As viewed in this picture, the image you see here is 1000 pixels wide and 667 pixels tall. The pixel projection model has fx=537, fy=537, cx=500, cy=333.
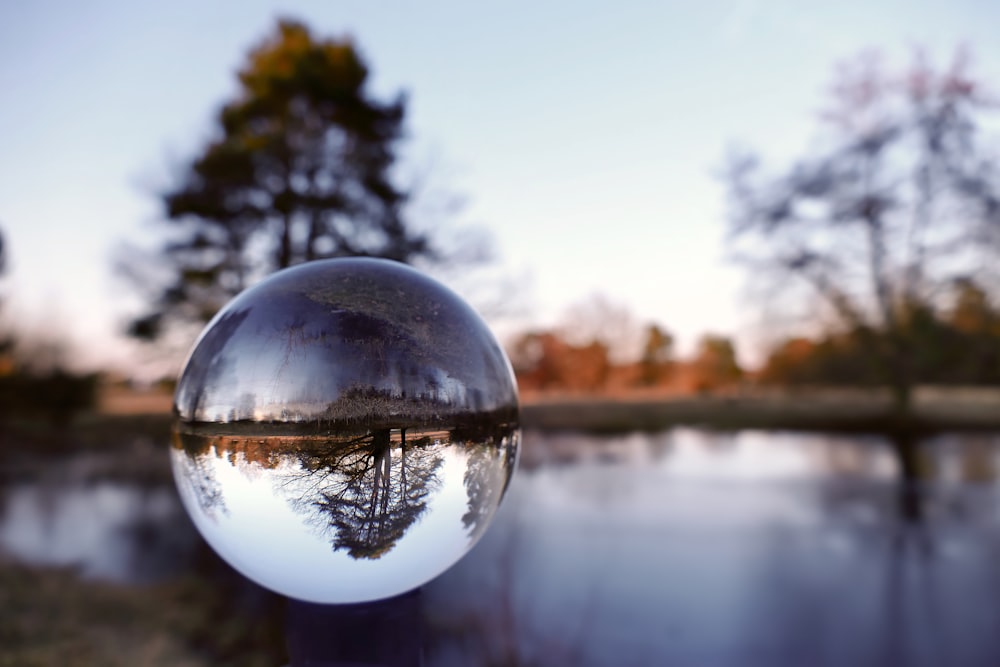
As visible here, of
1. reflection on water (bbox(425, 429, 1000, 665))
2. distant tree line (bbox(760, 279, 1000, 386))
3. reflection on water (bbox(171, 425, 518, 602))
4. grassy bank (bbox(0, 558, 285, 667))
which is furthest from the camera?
distant tree line (bbox(760, 279, 1000, 386))

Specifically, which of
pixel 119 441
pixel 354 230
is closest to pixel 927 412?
pixel 354 230

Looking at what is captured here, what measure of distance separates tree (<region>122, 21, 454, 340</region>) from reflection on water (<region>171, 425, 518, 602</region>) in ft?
22.2

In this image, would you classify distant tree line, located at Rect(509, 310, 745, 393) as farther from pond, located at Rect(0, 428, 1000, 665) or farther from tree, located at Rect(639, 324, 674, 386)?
pond, located at Rect(0, 428, 1000, 665)

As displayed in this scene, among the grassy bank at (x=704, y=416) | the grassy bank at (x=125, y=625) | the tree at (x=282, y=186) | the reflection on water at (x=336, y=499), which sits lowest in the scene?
the grassy bank at (x=125, y=625)

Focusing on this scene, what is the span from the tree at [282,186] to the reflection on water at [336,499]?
676cm

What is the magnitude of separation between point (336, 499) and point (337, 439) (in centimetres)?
10

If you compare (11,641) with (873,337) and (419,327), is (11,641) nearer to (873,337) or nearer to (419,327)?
(419,327)

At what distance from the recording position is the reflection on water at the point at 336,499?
0.90 metres

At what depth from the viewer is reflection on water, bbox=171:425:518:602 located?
0.90 m

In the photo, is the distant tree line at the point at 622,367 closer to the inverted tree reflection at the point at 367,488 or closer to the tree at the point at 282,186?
the tree at the point at 282,186

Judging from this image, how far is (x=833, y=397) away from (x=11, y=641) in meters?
16.1

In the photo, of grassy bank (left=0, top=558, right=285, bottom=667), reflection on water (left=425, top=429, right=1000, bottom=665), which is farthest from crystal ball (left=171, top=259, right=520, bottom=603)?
grassy bank (left=0, top=558, right=285, bottom=667)

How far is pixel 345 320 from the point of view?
961mm

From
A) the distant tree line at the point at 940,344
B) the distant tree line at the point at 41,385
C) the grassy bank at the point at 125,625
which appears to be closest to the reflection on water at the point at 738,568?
the distant tree line at the point at 940,344
